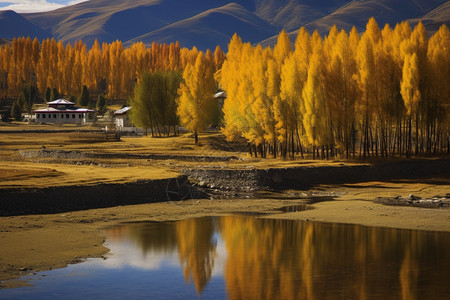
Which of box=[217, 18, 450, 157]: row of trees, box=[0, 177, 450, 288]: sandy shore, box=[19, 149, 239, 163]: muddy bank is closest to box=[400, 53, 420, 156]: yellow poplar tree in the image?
box=[217, 18, 450, 157]: row of trees

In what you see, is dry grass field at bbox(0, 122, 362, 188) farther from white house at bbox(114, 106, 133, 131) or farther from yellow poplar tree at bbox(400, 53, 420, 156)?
white house at bbox(114, 106, 133, 131)

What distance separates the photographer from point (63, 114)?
4648 inches

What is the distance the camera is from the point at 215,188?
48.5 metres

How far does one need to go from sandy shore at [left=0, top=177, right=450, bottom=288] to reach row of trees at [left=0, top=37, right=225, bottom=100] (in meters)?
103

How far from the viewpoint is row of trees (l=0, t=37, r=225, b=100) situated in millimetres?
151125

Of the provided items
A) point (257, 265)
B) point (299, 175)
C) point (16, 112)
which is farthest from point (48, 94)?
point (257, 265)

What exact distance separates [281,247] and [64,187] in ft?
45.8

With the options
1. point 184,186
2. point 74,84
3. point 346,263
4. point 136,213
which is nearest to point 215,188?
point 184,186

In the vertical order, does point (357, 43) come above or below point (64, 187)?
above

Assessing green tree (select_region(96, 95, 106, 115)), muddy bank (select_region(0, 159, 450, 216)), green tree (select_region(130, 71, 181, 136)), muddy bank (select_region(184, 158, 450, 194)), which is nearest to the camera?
muddy bank (select_region(0, 159, 450, 216))

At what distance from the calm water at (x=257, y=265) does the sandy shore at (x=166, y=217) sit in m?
1.11

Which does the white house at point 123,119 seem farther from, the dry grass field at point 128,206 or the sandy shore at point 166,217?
the sandy shore at point 166,217

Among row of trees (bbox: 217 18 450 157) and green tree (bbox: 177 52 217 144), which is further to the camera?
green tree (bbox: 177 52 217 144)

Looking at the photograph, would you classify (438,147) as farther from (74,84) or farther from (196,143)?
(74,84)
